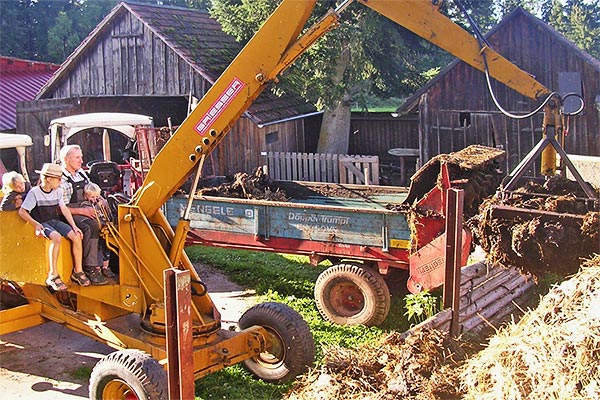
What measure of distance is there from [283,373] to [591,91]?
1229 cm

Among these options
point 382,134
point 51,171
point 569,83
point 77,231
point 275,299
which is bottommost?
point 275,299

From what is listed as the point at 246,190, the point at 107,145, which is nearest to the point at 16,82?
the point at 107,145

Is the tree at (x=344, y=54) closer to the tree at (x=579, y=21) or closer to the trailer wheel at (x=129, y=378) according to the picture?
the trailer wheel at (x=129, y=378)

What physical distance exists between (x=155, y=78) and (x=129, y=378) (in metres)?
12.7

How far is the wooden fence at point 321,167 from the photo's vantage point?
17.8 m

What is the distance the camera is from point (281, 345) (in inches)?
314

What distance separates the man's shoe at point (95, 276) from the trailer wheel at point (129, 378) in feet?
3.62

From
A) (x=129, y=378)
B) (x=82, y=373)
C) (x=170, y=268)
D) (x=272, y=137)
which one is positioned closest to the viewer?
(x=129, y=378)

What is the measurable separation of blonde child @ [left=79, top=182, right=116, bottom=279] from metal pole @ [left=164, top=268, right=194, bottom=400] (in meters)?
2.36

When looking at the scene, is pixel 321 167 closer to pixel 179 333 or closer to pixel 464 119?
pixel 464 119

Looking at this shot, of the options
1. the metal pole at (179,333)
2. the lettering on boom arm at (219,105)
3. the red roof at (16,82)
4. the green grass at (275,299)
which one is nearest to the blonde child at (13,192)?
the lettering on boom arm at (219,105)

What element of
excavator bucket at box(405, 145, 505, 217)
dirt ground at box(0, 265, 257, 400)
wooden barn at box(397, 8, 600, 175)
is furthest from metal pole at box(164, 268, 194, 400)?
wooden barn at box(397, 8, 600, 175)

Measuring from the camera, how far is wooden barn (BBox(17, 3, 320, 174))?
1791 centimetres

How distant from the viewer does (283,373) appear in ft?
26.0
